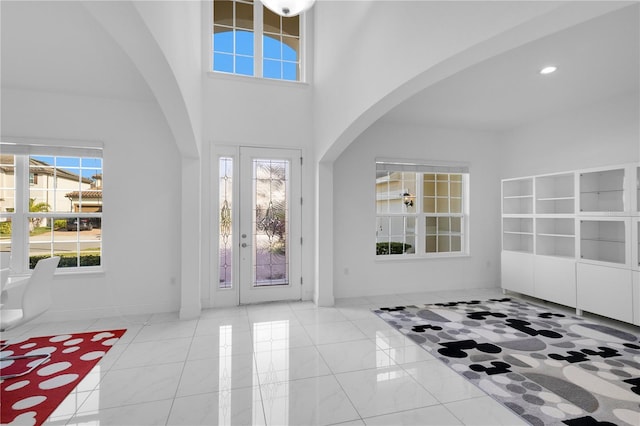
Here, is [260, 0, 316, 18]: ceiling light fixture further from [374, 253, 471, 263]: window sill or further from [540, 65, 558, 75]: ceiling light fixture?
[374, 253, 471, 263]: window sill

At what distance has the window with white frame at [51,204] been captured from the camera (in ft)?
13.1

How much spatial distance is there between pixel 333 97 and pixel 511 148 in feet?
12.2

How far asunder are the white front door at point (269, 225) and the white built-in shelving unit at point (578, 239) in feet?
11.9

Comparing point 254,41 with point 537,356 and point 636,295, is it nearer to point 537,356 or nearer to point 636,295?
point 537,356

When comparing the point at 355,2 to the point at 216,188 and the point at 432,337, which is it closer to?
the point at 216,188

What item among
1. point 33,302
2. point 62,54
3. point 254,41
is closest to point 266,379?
point 33,302

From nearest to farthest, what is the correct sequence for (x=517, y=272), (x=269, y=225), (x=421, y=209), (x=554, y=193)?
(x=269, y=225)
(x=554, y=193)
(x=517, y=272)
(x=421, y=209)

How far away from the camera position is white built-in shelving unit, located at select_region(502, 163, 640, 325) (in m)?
3.69

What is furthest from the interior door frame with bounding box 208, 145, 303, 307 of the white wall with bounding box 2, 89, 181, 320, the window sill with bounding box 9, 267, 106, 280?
the window sill with bounding box 9, 267, 106, 280

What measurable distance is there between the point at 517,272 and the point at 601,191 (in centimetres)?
163

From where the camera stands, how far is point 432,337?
341cm

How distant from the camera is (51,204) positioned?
4.17 metres

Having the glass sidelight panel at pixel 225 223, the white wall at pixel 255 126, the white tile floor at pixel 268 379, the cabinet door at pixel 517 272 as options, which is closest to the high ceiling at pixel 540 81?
the white wall at pixel 255 126

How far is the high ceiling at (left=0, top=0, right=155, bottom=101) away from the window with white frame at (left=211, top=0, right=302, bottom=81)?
1399mm
